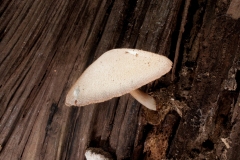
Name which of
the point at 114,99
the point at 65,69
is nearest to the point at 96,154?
the point at 114,99

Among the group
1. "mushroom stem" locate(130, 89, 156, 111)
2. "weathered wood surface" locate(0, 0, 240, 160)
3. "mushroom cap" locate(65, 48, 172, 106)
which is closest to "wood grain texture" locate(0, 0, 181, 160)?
"weathered wood surface" locate(0, 0, 240, 160)

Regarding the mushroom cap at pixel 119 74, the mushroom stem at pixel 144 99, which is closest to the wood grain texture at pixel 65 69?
the mushroom stem at pixel 144 99

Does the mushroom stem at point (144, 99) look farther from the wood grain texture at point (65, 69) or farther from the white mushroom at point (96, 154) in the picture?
the white mushroom at point (96, 154)

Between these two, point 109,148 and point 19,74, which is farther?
point 19,74

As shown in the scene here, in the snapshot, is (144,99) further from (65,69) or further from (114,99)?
(65,69)

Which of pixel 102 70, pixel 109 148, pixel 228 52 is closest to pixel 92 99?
pixel 102 70

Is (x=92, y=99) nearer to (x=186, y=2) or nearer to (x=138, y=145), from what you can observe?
(x=138, y=145)

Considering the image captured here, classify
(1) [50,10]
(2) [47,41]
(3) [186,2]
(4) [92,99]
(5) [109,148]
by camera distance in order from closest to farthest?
(4) [92,99]
(5) [109,148]
(3) [186,2]
(2) [47,41]
(1) [50,10]
